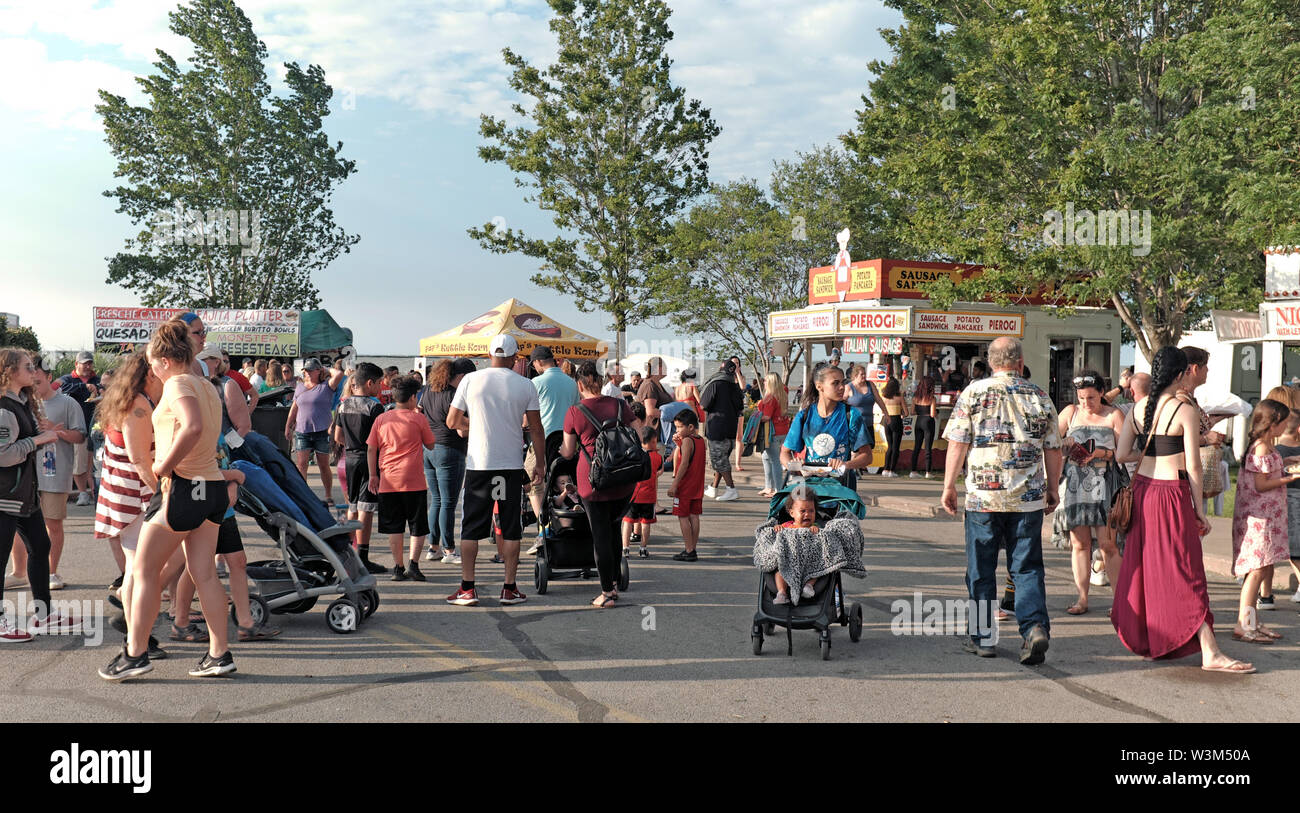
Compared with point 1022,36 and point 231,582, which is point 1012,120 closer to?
point 1022,36

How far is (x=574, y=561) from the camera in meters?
8.20

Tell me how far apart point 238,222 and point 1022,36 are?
125ft

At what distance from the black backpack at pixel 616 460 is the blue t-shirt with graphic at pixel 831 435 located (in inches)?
43.4

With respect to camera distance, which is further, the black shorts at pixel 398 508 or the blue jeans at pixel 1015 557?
the black shorts at pixel 398 508

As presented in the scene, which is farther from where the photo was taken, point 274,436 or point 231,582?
point 274,436

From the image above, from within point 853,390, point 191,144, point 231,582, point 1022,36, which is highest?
point 191,144

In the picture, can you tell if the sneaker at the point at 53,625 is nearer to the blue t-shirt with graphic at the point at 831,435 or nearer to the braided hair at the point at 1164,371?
the blue t-shirt with graphic at the point at 831,435

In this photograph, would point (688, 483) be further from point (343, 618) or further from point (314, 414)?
point (314, 414)

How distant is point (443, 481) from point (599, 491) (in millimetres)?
2334

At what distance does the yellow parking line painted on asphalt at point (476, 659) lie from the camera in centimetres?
482

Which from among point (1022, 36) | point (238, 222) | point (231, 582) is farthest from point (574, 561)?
point (238, 222)

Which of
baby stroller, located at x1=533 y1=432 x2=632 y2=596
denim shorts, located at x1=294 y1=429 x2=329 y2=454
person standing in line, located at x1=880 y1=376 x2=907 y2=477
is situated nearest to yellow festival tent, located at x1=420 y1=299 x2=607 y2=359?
person standing in line, located at x1=880 y1=376 x2=907 y2=477

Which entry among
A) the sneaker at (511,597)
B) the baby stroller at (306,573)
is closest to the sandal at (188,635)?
the baby stroller at (306,573)

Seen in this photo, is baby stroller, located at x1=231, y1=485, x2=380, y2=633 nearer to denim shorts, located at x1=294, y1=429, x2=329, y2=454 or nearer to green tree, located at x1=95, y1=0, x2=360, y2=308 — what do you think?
denim shorts, located at x1=294, y1=429, x2=329, y2=454
